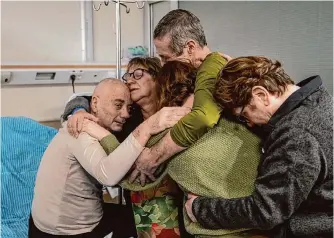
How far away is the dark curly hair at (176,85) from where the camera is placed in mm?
1362

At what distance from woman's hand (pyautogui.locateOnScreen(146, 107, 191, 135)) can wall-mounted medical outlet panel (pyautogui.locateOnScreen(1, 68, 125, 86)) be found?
186 centimetres

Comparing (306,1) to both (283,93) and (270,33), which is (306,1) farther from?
(283,93)

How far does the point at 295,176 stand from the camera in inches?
40.3

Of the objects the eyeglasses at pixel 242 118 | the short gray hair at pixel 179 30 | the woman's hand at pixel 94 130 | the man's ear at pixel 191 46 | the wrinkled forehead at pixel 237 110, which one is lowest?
the woman's hand at pixel 94 130

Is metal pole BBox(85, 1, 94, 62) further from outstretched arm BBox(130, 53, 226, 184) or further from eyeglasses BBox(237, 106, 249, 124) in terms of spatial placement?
eyeglasses BBox(237, 106, 249, 124)

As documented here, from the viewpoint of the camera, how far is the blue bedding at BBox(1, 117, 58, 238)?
2.31 meters

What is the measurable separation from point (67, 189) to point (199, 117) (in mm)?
678

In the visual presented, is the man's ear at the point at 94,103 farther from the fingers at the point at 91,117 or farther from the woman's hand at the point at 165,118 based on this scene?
the woman's hand at the point at 165,118

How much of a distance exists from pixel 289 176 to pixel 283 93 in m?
0.25

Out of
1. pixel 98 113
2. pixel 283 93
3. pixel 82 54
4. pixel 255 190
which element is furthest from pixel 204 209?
pixel 82 54

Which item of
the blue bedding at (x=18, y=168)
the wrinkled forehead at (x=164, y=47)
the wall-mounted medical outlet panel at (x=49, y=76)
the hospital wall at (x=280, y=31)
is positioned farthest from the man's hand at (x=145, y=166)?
the wall-mounted medical outlet panel at (x=49, y=76)

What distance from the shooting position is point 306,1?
2.41 metres

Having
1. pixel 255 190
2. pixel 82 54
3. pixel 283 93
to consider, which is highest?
pixel 82 54

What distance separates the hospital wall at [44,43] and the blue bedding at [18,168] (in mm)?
473
